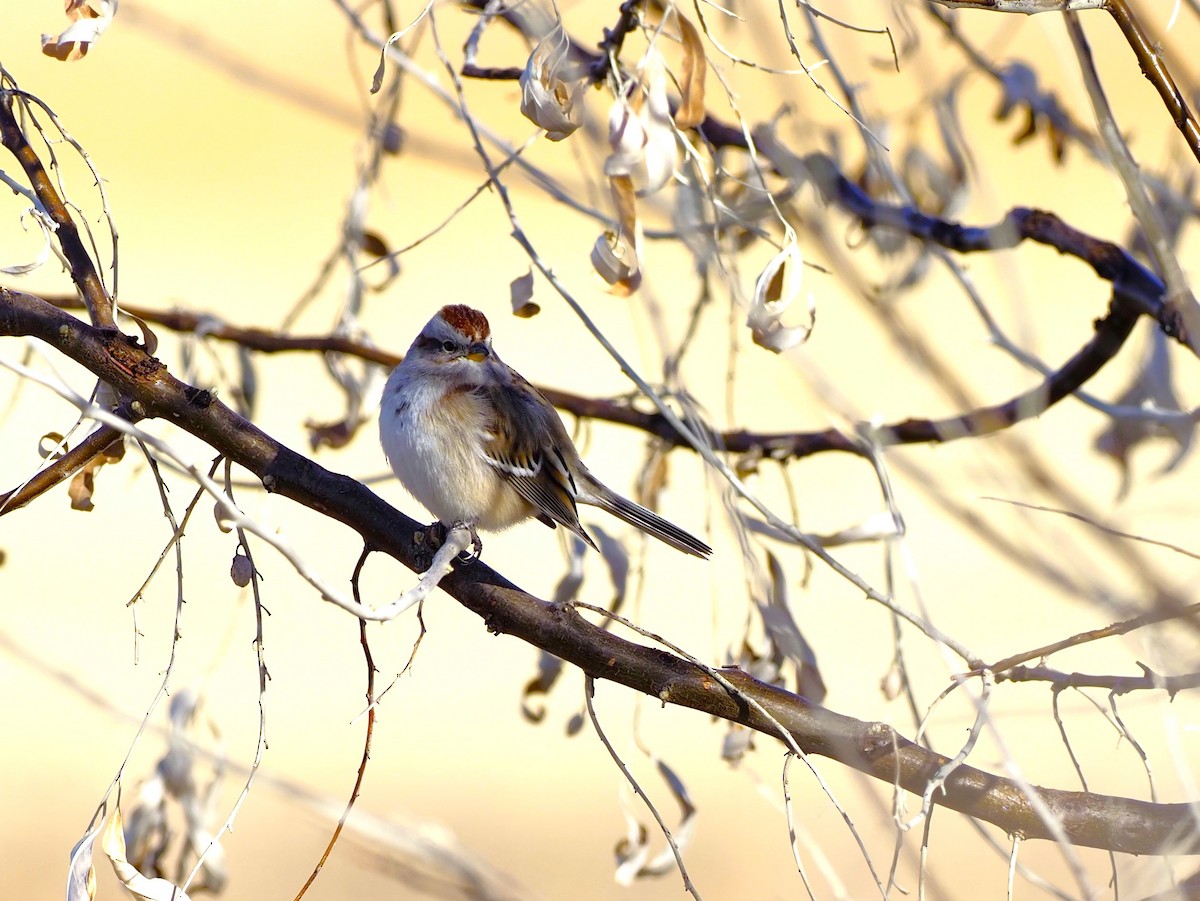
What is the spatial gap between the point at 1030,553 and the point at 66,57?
161cm

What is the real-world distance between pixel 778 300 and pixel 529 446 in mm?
1584

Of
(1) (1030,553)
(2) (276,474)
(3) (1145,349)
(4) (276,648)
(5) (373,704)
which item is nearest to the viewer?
(1) (1030,553)

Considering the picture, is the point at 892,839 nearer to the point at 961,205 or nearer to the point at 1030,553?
the point at 1030,553

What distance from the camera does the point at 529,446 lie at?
3.50m

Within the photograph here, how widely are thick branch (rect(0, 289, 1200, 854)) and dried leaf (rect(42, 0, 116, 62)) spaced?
393 mm

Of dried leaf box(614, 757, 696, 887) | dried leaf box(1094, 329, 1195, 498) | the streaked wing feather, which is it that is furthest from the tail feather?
dried leaf box(1094, 329, 1195, 498)

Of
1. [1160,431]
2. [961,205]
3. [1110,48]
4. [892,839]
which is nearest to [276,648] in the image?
[961,205]

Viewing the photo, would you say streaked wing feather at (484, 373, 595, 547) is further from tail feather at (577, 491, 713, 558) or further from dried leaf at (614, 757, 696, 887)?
dried leaf at (614, 757, 696, 887)

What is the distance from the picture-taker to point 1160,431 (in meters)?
3.16

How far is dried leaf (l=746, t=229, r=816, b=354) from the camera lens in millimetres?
1916

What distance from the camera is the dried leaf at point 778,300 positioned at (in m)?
1.92

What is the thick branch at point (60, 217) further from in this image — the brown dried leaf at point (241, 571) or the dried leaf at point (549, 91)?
the dried leaf at point (549, 91)

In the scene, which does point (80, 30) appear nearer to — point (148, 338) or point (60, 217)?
point (60, 217)

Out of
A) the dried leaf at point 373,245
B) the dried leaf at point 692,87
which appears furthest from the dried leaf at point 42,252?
the dried leaf at point 373,245
